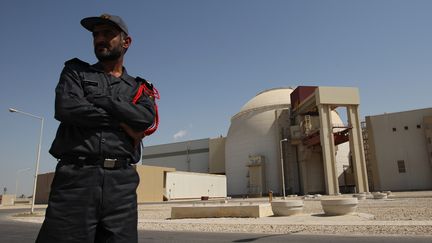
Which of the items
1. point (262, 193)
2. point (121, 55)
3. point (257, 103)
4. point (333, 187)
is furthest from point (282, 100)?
point (121, 55)

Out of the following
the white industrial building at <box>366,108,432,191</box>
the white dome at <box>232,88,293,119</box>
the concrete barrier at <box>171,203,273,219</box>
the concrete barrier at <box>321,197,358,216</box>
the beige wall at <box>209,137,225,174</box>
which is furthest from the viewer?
the beige wall at <box>209,137,225,174</box>

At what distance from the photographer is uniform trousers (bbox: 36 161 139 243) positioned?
217 cm

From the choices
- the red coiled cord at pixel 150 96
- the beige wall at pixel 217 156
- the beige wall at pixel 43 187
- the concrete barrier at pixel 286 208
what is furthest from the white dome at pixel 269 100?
the red coiled cord at pixel 150 96

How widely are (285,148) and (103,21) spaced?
66.2 meters

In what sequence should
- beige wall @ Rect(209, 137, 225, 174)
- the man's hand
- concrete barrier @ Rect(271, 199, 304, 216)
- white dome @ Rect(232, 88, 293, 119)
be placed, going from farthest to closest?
beige wall @ Rect(209, 137, 225, 174) < white dome @ Rect(232, 88, 293, 119) < concrete barrier @ Rect(271, 199, 304, 216) < the man's hand

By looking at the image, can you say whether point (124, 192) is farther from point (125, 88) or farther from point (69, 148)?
point (125, 88)

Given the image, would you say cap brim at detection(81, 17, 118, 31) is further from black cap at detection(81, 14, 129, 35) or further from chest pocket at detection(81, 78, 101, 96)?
chest pocket at detection(81, 78, 101, 96)

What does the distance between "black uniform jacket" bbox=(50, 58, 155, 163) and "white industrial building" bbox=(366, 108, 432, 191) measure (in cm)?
6655

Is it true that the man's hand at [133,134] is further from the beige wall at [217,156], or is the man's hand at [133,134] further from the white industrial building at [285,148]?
the beige wall at [217,156]

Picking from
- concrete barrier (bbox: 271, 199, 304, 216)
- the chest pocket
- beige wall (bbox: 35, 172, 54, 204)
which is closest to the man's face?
the chest pocket

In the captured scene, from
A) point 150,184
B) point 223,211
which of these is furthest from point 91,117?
point 150,184

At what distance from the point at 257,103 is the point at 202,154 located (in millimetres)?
25849

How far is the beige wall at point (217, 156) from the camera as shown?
88.4 m

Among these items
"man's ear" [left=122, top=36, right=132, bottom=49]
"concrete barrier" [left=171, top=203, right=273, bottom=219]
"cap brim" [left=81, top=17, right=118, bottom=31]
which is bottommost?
"concrete barrier" [left=171, top=203, right=273, bottom=219]
